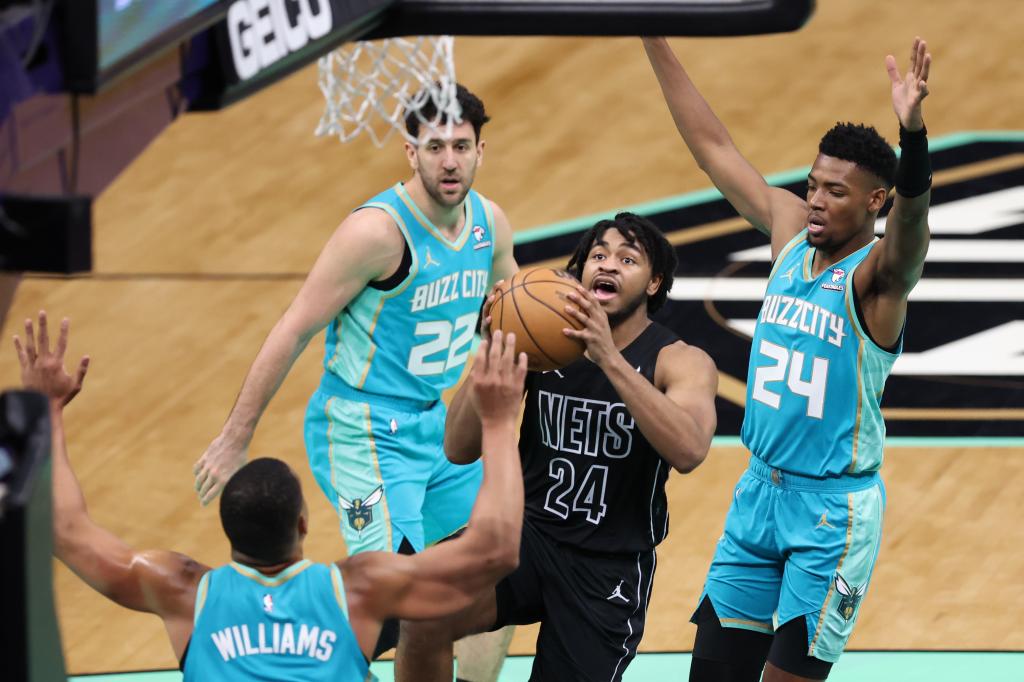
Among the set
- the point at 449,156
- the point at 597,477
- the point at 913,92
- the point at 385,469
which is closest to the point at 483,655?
the point at 385,469

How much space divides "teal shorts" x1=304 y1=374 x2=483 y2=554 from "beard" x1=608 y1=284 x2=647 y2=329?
95 cm

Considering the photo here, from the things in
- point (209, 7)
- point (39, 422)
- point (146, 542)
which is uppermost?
point (209, 7)

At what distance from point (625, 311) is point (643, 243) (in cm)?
22

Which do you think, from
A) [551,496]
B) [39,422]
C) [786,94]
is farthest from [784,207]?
[786,94]

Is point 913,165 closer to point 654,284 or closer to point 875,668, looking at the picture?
point 654,284

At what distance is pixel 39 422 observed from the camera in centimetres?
328

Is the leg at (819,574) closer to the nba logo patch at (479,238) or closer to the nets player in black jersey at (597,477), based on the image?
the nets player in black jersey at (597,477)

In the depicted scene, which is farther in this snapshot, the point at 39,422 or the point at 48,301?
the point at 48,301

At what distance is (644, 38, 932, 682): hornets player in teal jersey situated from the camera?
Result: 5148mm

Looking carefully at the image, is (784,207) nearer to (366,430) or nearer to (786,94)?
(366,430)

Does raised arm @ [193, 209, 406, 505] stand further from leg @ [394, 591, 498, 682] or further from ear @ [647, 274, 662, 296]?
ear @ [647, 274, 662, 296]

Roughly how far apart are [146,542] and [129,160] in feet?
14.1

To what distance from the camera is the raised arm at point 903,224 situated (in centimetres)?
473

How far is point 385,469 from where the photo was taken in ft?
18.7
